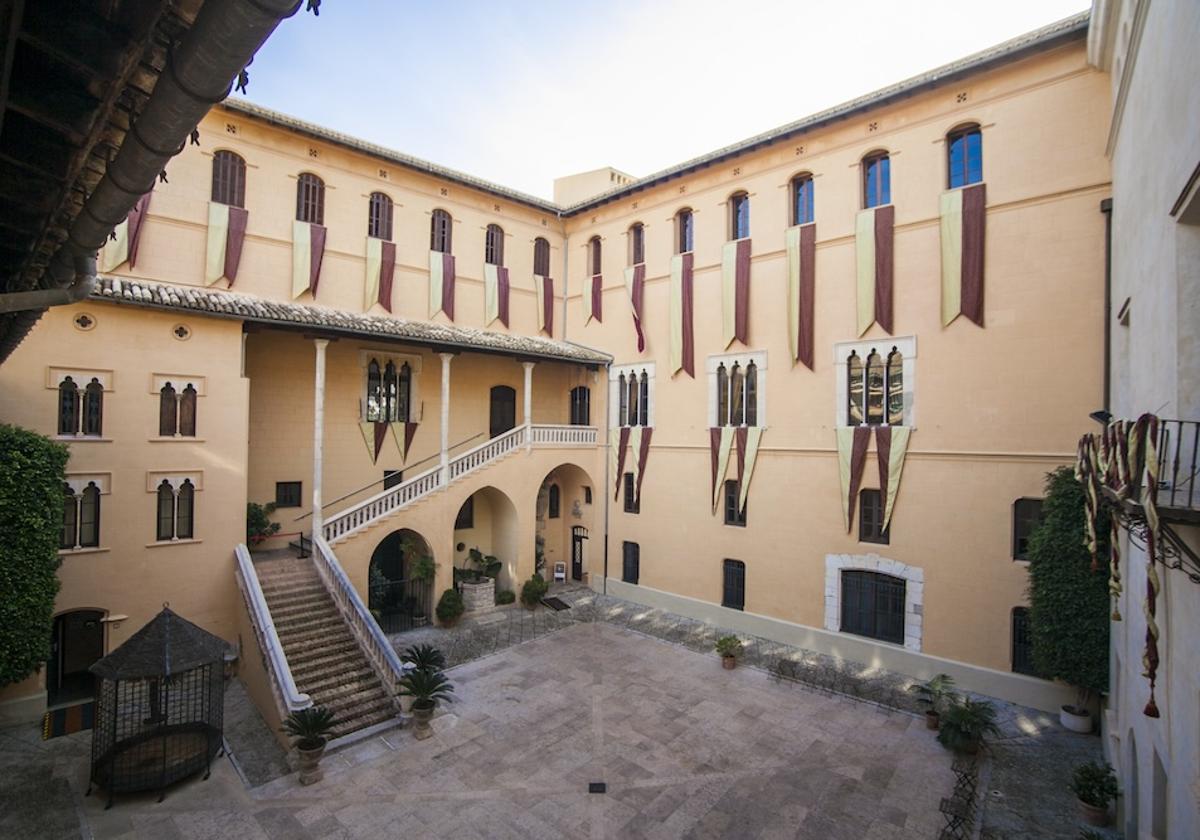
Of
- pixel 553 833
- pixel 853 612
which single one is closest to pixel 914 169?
pixel 853 612

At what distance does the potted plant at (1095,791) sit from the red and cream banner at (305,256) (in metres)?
22.9

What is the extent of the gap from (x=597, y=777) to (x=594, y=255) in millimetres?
19937

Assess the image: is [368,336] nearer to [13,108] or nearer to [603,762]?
[603,762]

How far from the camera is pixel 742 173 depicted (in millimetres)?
20688

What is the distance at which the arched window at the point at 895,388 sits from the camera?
55.9 feet

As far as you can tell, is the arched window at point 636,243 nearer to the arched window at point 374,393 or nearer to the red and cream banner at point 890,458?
the arched window at point 374,393

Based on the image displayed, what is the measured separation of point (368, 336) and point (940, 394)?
1637 centimetres

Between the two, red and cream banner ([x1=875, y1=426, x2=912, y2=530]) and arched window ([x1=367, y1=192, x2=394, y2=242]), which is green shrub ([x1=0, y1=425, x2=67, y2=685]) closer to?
arched window ([x1=367, y1=192, x2=394, y2=242])

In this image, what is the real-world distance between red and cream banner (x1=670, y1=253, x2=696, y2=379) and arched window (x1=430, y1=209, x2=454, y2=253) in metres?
8.75

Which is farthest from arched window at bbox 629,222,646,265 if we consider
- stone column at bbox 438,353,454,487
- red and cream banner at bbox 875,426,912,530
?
red and cream banner at bbox 875,426,912,530

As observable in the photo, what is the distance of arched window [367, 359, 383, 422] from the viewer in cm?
2117

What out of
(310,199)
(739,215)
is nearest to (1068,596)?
(739,215)

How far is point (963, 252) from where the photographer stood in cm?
1591

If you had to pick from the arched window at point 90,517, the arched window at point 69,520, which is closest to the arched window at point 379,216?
the arched window at point 90,517
